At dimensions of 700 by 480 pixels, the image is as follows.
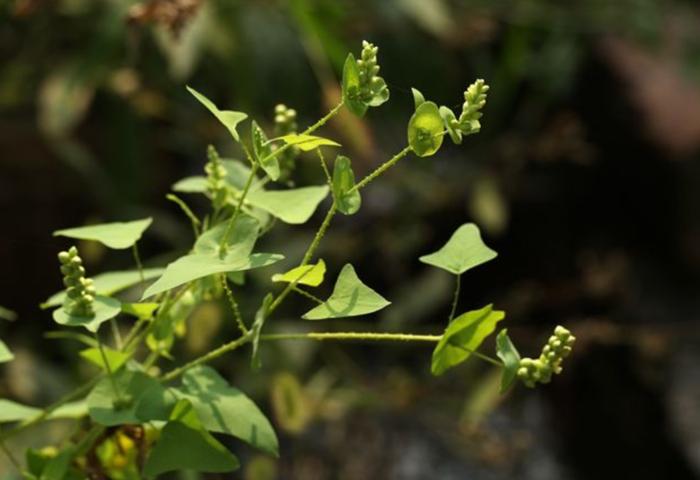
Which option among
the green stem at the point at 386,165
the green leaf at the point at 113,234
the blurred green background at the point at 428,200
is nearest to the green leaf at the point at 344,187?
the green stem at the point at 386,165

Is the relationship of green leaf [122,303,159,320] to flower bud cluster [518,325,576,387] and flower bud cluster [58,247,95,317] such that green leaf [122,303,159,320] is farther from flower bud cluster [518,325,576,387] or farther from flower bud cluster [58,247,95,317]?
flower bud cluster [518,325,576,387]

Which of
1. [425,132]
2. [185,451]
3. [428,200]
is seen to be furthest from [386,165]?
[428,200]

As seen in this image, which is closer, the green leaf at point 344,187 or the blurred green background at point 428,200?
the green leaf at point 344,187

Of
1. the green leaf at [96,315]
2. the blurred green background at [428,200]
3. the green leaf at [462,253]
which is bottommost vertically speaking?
the blurred green background at [428,200]

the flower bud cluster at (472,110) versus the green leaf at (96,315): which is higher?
the flower bud cluster at (472,110)

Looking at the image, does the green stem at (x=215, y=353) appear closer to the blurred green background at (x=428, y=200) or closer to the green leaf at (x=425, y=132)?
the green leaf at (x=425, y=132)

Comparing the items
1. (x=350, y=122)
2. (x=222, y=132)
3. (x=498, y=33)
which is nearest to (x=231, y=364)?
(x=222, y=132)

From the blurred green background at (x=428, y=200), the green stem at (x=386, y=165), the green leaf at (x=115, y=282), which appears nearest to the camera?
the green stem at (x=386, y=165)
